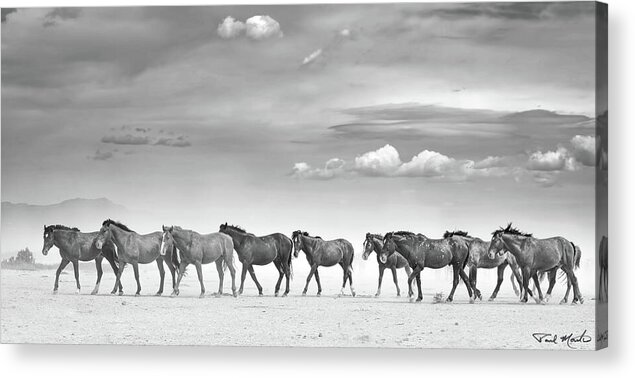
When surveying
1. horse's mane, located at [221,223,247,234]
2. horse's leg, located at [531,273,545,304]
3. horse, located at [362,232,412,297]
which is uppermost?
horse's mane, located at [221,223,247,234]

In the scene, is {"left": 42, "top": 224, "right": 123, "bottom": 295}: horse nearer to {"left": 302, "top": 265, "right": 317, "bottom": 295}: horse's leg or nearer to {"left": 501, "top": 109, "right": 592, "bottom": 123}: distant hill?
{"left": 302, "top": 265, "right": 317, "bottom": 295}: horse's leg

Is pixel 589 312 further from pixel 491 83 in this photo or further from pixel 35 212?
pixel 35 212

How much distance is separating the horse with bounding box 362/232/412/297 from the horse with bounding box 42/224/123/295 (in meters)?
3.94

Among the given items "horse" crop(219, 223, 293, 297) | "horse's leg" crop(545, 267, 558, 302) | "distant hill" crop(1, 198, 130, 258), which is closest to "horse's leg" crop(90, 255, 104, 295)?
"distant hill" crop(1, 198, 130, 258)

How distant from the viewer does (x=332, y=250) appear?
21828 mm

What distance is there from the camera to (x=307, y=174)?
21.6 metres

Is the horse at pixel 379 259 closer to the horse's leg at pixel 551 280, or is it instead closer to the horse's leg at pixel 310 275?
the horse's leg at pixel 310 275

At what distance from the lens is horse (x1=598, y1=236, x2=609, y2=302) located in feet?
67.9

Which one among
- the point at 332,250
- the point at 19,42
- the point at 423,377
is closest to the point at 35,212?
the point at 19,42

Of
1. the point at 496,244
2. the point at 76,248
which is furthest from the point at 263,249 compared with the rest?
the point at 496,244

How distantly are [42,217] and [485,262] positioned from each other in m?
6.77

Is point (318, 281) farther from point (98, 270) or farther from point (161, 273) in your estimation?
point (98, 270)
